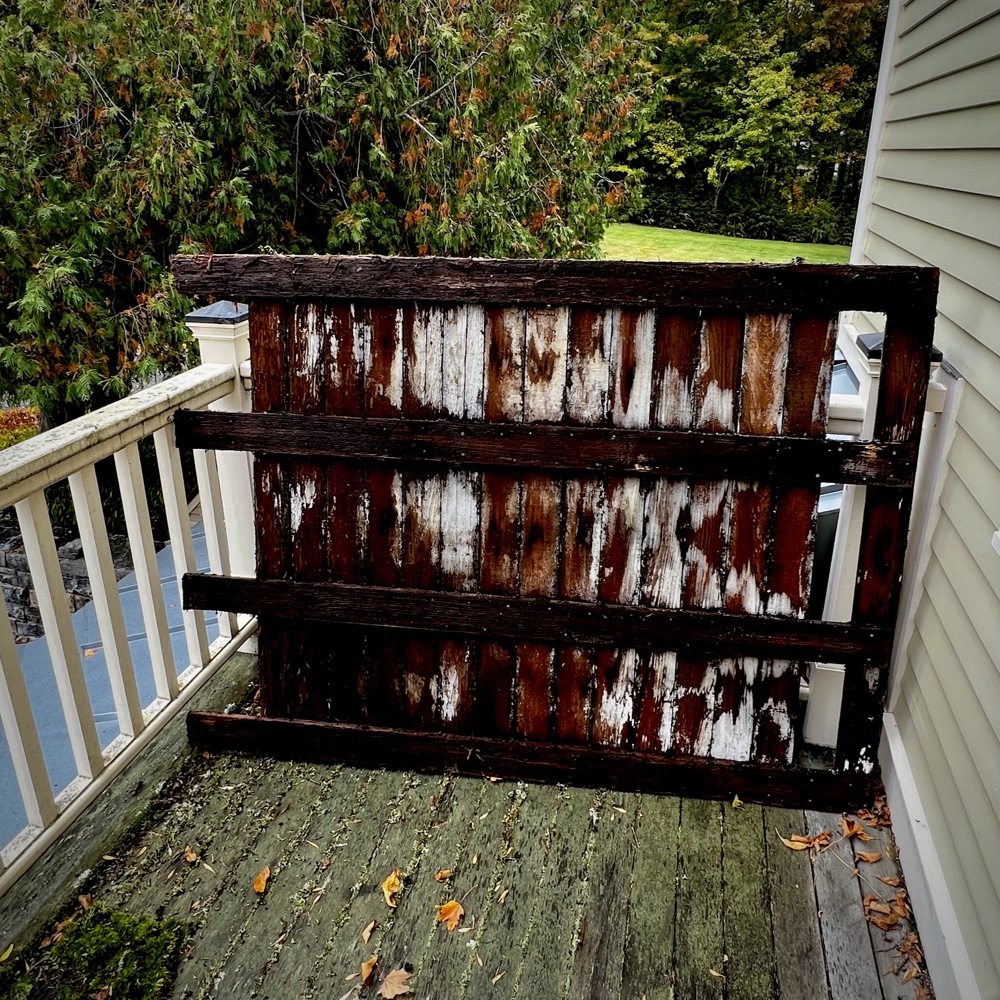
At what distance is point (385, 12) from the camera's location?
205 inches

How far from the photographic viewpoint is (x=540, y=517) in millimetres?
2340

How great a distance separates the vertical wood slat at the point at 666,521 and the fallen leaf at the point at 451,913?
2.31ft

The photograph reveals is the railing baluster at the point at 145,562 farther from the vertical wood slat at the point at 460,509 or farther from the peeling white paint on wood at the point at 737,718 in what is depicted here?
the peeling white paint on wood at the point at 737,718

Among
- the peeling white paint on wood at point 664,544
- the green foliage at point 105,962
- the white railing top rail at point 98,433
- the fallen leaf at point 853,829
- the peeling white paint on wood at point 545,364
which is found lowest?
the fallen leaf at point 853,829

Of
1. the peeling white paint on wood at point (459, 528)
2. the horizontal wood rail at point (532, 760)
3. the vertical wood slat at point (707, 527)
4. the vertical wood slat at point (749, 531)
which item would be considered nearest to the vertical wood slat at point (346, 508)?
the horizontal wood rail at point (532, 760)

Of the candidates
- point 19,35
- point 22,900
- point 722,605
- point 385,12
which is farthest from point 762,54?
point 22,900

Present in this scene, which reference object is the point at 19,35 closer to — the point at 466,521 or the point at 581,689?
the point at 466,521

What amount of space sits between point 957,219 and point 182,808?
294cm

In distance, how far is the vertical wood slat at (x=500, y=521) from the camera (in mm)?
2244

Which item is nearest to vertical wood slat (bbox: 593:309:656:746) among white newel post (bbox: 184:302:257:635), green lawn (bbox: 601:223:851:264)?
white newel post (bbox: 184:302:257:635)

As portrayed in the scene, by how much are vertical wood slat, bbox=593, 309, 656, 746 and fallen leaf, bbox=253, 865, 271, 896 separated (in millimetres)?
963

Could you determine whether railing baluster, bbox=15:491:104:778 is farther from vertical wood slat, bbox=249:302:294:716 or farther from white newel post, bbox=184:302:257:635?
white newel post, bbox=184:302:257:635

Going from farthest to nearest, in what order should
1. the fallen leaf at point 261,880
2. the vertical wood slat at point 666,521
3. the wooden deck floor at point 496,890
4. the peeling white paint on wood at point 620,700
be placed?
the peeling white paint on wood at point 620,700 < the vertical wood slat at point 666,521 < the fallen leaf at point 261,880 < the wooden deck floor at point 496,890

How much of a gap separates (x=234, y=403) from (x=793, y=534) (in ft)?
5.93
